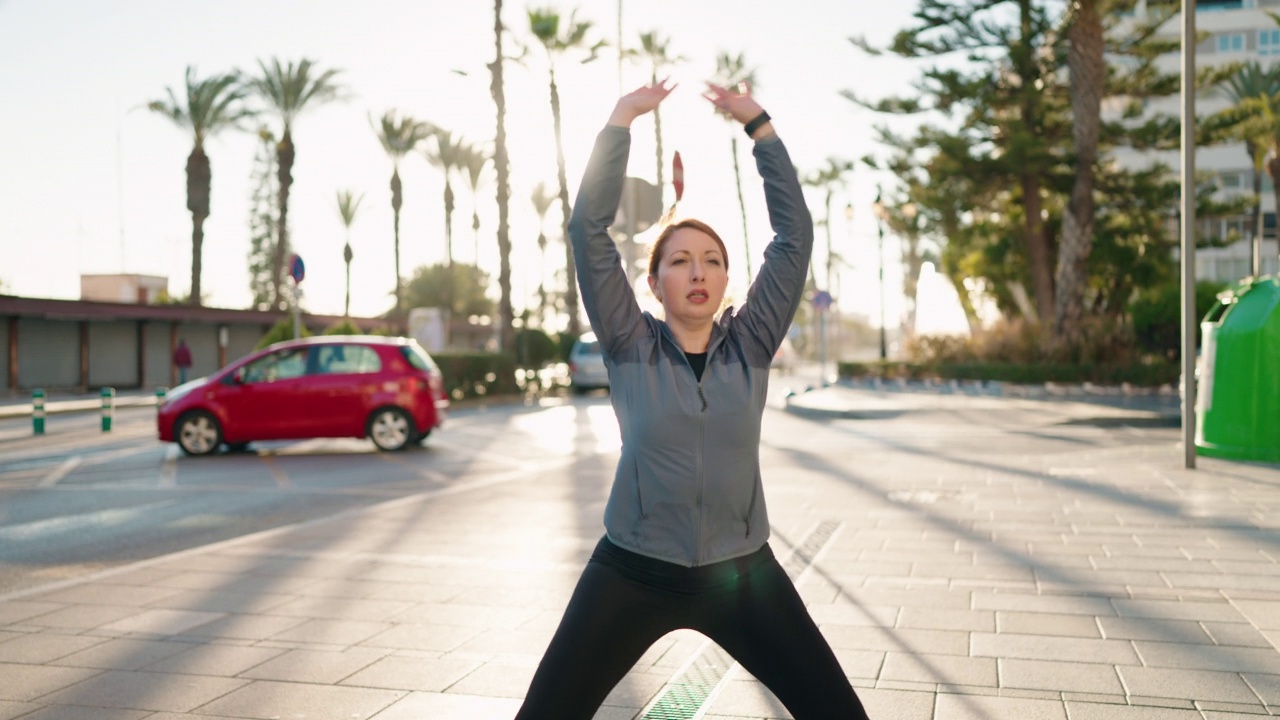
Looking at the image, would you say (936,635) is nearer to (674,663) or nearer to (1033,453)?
(674,663)

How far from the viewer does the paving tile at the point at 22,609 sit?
616cm

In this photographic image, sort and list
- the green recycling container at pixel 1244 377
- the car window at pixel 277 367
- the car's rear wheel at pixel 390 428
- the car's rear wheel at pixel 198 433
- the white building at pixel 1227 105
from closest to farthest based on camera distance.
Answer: the green recycling container at pixel 1244 377, the car's rear wheel at pixel 198 433, the car window at pixel 277 367, the car's rear wheel at pixel 390 428, the white building at pixel 1227 105

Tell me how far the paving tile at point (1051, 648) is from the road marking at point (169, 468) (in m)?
9.50

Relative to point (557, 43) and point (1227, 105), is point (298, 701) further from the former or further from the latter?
point (1227, 105)

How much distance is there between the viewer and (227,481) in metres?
13.0

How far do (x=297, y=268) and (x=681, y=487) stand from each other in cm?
2040

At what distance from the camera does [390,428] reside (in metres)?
16.4

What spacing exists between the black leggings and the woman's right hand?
1032 millimetres

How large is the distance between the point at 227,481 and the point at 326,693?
29.1 ft

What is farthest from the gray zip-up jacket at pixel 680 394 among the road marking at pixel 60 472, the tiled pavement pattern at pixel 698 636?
the road marking at pixel 60 472

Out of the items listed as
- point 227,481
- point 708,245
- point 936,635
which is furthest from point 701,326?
point 227,481

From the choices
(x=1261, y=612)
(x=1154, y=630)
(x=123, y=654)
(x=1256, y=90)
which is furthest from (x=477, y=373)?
(x=1256, y=90)

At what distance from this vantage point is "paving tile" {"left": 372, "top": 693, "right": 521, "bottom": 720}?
439 cm

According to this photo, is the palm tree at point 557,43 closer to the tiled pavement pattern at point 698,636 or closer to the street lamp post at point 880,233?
the street lamp post at point 880,233
